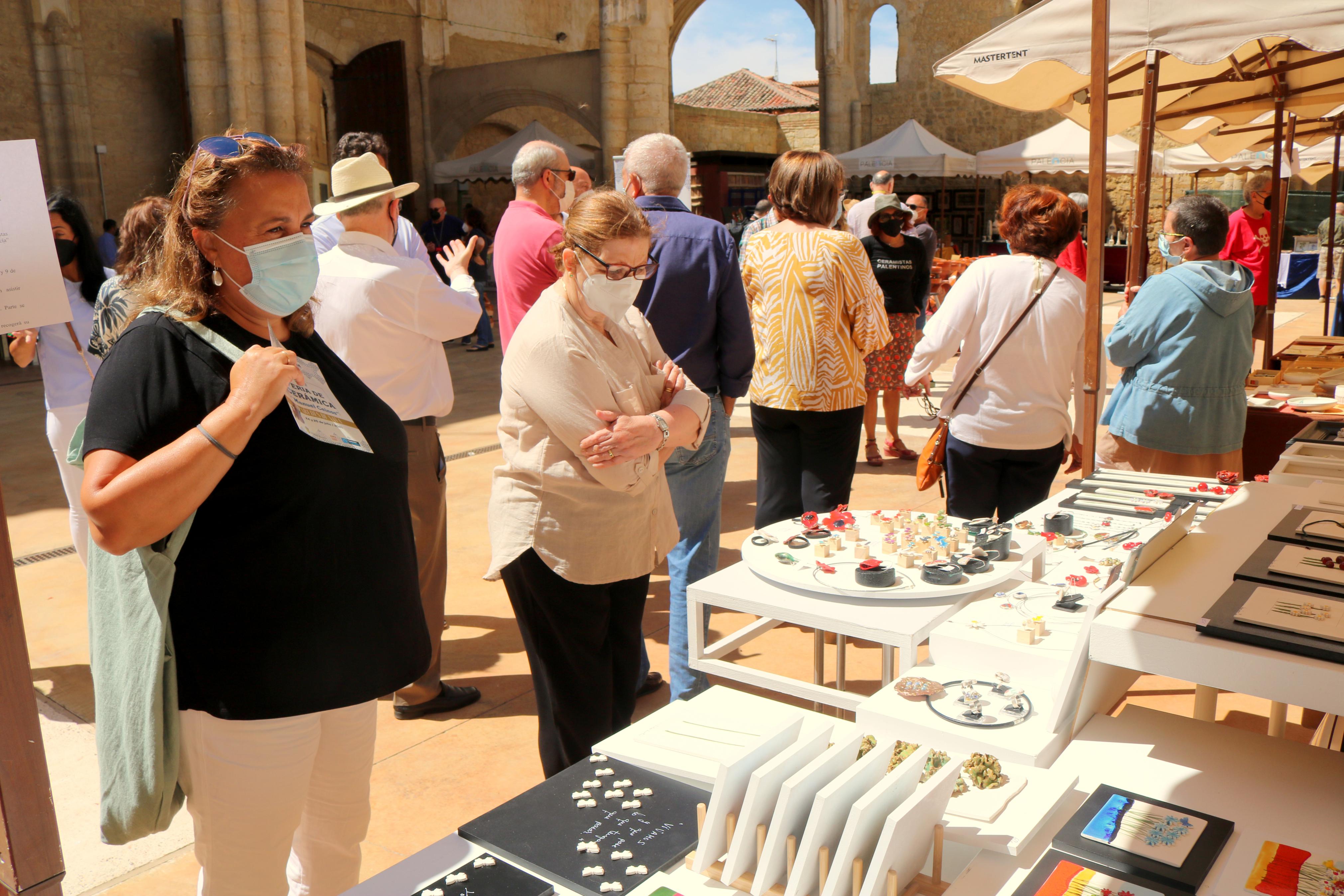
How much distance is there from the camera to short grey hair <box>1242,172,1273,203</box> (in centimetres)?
852

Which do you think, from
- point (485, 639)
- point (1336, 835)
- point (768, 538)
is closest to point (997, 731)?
point (1336, 835)

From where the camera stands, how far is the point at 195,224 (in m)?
1.65

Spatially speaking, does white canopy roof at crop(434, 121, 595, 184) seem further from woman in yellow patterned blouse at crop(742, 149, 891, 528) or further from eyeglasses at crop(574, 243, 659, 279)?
eyeglasses at crop(574, 243, 659, 279)

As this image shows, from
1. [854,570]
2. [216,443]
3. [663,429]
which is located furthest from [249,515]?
[854,570]

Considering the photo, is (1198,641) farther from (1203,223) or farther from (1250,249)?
(1250,249)

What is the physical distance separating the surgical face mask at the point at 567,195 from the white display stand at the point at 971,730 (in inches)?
102

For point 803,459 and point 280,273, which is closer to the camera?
point 280,273

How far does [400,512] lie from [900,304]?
533cm

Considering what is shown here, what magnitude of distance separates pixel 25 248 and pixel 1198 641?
1973mm

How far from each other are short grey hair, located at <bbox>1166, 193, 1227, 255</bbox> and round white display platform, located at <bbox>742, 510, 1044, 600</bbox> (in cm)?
195

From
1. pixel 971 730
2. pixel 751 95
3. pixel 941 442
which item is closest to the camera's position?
pixel 971 730

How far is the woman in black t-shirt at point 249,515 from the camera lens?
153cm

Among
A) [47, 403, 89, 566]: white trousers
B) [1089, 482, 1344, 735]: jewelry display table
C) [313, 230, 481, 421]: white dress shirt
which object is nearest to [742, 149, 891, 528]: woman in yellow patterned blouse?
[313, 230, 481, 421]: white dress shirt

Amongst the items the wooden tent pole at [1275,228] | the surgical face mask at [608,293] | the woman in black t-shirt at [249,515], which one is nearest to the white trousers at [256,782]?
the woman in black t-shirt at [249,515]
